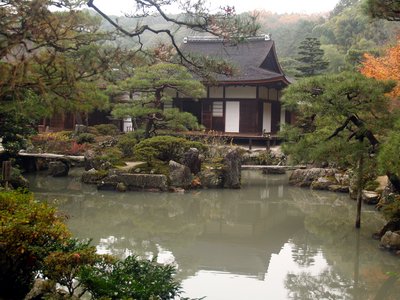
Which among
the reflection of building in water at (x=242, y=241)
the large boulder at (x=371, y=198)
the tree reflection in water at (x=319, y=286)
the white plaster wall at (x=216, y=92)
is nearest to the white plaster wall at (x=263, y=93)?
the white plaster wall at (x=216, y=92)

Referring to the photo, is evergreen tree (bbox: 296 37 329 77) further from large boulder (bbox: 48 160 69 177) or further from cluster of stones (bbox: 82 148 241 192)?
large boulder (bbox: 48 160 69 177)

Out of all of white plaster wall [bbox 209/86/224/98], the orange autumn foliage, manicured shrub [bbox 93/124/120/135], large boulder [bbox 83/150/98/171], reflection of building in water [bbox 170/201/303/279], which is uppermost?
the orange autumn foliage

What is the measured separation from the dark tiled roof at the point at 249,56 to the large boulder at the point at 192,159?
676cm

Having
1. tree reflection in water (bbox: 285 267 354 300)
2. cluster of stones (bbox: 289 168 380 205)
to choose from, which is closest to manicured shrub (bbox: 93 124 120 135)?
cluster of stones (bbox: 289 168 380 205)

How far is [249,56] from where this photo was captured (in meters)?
23.8

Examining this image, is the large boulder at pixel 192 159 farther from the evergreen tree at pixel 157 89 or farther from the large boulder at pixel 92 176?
the large boulder at pixel 92 176

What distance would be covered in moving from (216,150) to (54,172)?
5761mm

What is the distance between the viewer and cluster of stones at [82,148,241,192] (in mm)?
13648

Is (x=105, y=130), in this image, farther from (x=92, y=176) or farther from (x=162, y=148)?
(x=162, y=148)

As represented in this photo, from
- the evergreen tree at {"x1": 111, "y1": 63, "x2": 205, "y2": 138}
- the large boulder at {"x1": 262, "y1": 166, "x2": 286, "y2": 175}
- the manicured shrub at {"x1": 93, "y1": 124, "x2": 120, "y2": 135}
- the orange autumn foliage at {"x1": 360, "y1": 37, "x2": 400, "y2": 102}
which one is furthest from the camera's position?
the manicured shrub at {"x1": 93, "y1": 124, "x2": 120, "y2": 135}

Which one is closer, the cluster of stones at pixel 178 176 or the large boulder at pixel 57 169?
the cluster of stones at pixel 178 176

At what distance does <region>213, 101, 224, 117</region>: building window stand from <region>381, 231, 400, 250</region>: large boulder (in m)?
14.0

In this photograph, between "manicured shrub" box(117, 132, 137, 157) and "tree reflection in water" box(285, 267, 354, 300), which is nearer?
"tree reflection in water" box(285, 267, 354, 300)

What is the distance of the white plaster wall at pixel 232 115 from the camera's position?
21484mm
